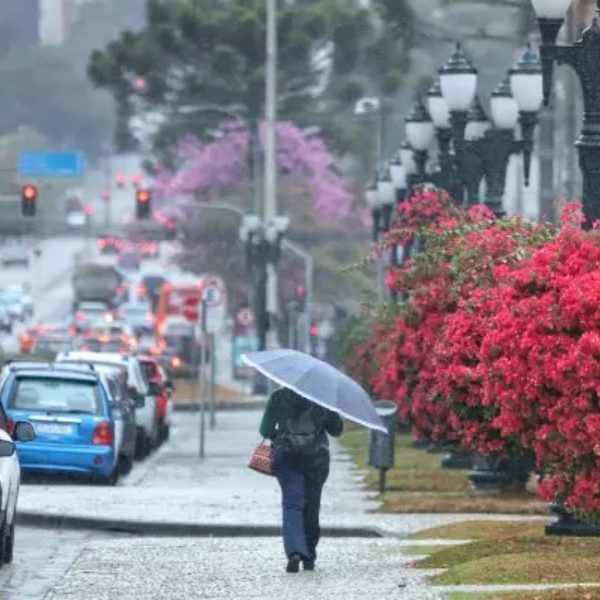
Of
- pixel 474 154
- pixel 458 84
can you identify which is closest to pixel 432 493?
pixel 474 154

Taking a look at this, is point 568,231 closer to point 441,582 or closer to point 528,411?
point 528,411

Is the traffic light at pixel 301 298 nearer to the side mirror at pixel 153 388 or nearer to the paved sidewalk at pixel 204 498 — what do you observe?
the side mirror at pixel 153 388

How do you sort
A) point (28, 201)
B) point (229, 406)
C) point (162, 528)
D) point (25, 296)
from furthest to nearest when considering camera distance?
1. point (25, 296)
2. point (28, 201)
3. point (229, 406)
4. point (162, 528)

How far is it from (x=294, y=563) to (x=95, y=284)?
356 ft

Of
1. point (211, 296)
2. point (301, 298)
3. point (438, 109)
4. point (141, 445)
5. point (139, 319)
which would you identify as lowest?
point (141, 445)

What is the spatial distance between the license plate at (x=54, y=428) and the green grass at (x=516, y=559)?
10416 millimetres

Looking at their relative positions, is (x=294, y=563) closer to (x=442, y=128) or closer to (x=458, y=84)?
(x=458, y=84)

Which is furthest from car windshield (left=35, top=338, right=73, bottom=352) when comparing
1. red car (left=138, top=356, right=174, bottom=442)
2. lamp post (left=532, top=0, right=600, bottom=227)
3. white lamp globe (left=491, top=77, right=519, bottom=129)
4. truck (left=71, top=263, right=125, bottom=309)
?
truck (left=71, top=263, right=125, bottom=309)

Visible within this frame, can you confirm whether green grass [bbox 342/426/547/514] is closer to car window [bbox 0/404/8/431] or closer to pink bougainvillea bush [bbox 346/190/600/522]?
pink bougainvillea bush [bbox 346/190/600/522]

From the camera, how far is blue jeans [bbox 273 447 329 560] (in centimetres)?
1970

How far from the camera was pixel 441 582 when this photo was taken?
1841 centimetres

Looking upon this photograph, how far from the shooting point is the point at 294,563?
19.7 metres

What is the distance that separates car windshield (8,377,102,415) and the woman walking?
1288 cm

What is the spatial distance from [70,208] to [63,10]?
4039cm
